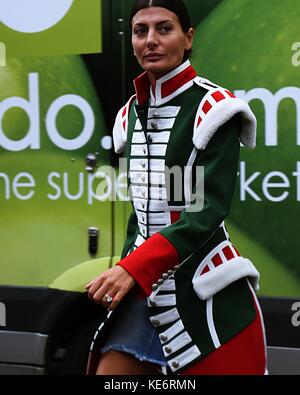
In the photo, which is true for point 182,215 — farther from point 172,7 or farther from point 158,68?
point 172,7

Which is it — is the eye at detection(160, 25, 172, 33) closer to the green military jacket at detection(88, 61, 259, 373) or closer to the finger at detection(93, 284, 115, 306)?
the green military jacket at detection(88, 61, 259, 373)

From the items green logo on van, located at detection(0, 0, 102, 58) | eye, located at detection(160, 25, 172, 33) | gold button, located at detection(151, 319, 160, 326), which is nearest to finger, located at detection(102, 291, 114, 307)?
gold button, located at detection(151, 319, 160, 326)

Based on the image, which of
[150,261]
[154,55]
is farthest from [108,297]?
[154,55]

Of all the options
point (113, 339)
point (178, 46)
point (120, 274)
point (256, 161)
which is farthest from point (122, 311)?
point (256, 161)

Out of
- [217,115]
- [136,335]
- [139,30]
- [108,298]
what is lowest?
[136,335]

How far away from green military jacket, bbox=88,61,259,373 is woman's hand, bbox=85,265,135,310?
0.07 metres

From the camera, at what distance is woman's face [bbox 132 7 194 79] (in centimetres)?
173

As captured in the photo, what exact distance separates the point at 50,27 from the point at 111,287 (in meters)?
1.65

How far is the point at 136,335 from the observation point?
5.88ft

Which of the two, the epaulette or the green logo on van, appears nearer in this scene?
the epaulette

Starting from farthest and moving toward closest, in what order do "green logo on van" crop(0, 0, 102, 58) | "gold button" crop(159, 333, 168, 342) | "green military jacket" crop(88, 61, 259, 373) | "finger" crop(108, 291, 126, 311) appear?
"green logo on van" crop(0, 0, 102, 58) → "gold button" crop(159, 333, 168, 342) → "green military jacket" crop(88, 61, 259, 373) → "finger" crop(108, 291, 126, 311)

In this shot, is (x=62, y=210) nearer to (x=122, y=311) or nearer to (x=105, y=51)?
(x=105, y=51)

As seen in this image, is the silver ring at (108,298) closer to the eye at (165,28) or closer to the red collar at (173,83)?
the red collar at (173,83)
